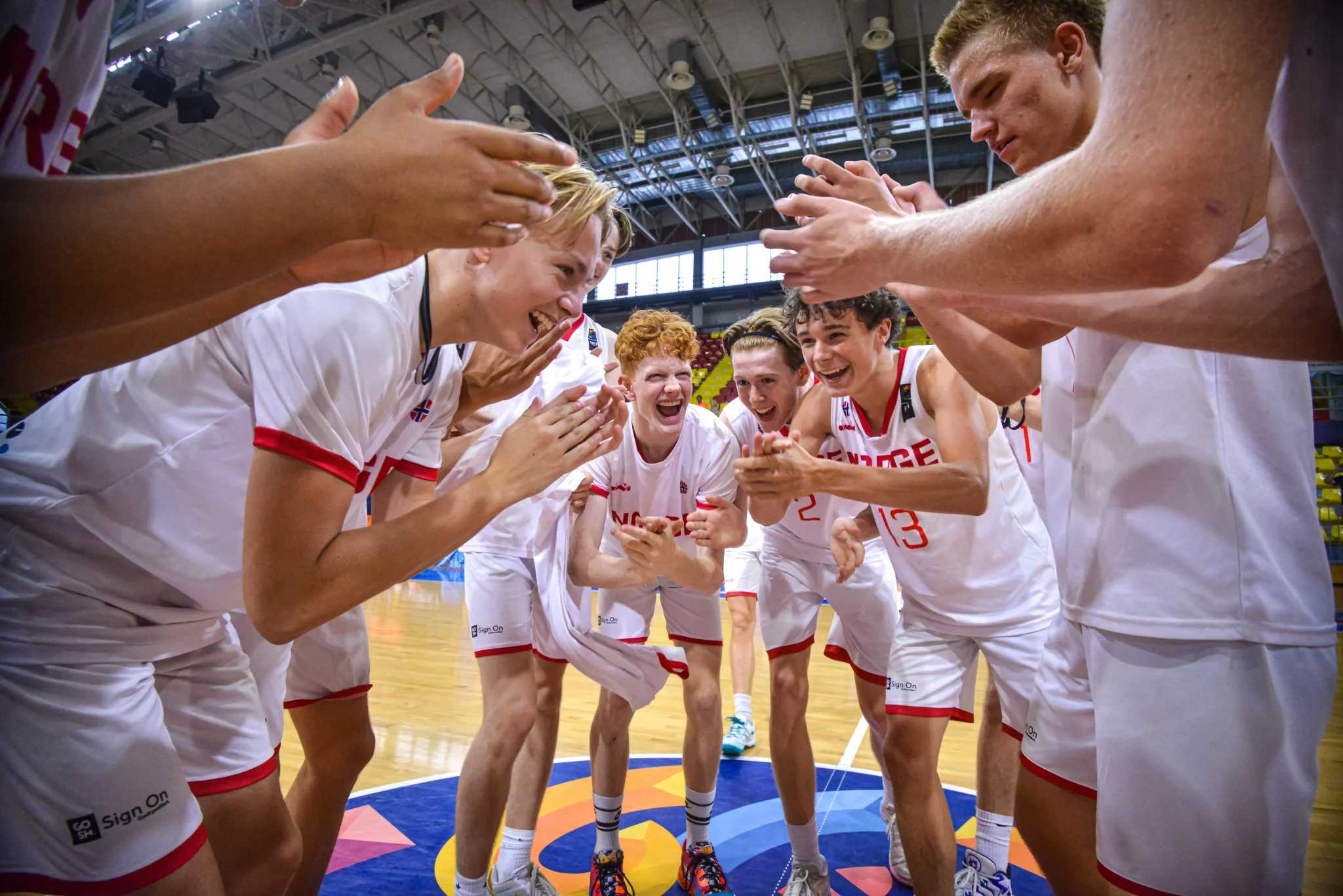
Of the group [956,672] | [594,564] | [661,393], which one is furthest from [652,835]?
[661,393]

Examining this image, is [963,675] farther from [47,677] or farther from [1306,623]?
[47,677]

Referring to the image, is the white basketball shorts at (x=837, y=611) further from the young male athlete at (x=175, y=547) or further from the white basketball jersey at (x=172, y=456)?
the white basketball jersey at (x=172, y=456)

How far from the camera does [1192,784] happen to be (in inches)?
54.1

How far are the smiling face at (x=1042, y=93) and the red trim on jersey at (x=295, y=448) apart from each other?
6.05 ft

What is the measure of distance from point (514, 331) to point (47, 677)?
1381 millimetres

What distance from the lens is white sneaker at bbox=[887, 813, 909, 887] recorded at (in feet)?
11.0

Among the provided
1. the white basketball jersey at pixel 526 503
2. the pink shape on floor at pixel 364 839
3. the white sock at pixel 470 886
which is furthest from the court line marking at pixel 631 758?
the white basketball jersey at pixel 526 503

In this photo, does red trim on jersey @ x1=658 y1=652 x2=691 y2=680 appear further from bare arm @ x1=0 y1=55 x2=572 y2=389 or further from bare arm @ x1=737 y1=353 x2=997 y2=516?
bare arm @ x1=0 y1=55 x2=572 y2=389

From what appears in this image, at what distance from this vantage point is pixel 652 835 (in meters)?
3.81

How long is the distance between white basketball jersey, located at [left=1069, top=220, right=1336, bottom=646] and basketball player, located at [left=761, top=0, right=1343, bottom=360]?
→ 15 cm

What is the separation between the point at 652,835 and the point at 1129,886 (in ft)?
9.30

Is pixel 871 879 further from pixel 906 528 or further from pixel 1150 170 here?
pixel 1150 170

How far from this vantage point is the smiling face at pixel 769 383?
13.0ft

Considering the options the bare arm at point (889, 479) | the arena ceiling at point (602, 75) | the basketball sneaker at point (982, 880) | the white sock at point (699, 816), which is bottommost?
the basketball sneaker at point (982, 880)
